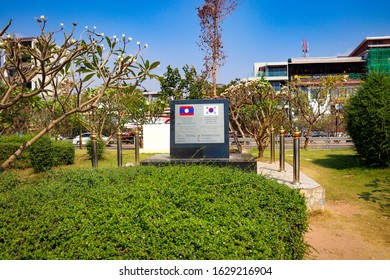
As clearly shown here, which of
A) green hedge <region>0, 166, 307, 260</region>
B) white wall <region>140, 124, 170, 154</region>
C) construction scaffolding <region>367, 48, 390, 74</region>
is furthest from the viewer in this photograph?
white wall <region>140, 124, 170, 154</region>

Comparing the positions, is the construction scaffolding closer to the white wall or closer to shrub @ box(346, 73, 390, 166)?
shrub @ box(346, 73, 390, 166)

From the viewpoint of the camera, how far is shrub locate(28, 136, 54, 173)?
8.98 m

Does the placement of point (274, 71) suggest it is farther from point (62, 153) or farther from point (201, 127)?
point (201, 127)

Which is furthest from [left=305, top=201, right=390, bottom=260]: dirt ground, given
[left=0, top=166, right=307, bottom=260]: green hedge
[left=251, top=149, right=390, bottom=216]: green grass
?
[left=0, top=166, right=307, bottom=260]: green hedge

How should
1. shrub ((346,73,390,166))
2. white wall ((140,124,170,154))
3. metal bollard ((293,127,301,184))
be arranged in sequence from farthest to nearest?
1. white wall ((140,124,170,154))
2. shrub ((346,73,390,166))
3. metal bollard ((293,127,301,184))

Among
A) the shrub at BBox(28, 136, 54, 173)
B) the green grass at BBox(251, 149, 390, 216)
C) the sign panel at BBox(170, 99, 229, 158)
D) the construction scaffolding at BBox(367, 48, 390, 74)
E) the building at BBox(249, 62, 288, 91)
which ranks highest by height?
the building at BBox(249, 62, 288, 91)

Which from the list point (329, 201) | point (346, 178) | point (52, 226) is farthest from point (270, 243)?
point (346, 178)

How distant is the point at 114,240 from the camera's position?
1.98 m

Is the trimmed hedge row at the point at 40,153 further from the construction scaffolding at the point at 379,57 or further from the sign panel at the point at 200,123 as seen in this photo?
the construction scaffolding at the point at 379,57

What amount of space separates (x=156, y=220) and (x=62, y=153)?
336 inches

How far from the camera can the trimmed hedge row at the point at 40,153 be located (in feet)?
29.6

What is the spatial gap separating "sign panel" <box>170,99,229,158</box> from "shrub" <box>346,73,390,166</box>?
13.0ft

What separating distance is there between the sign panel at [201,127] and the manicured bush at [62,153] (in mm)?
4743

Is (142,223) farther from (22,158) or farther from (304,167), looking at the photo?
(22,158)
